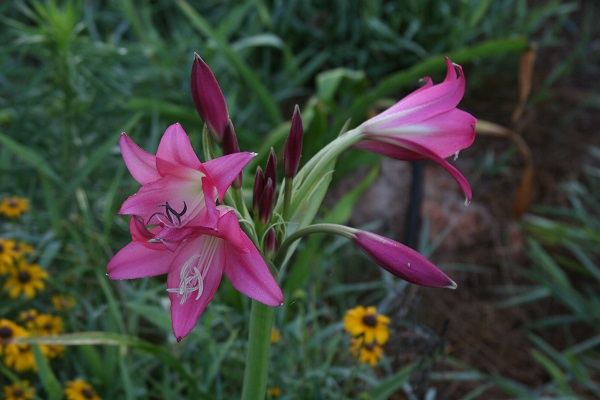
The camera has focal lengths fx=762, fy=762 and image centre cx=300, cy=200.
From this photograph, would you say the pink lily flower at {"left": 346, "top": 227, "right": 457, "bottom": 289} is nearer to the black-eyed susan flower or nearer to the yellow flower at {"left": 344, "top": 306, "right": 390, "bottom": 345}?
the yellow flower at {"left": 344, "top": 306, "right": 390, "bottom": 345}

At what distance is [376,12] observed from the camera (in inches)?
147

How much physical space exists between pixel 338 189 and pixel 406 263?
2.36 meters

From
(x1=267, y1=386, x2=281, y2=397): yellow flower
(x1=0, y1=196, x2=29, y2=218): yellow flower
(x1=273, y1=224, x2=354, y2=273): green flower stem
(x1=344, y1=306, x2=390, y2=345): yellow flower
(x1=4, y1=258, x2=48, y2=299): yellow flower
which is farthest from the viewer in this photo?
(x1=0, y1=196, x2=29, y2=218): yellow flower

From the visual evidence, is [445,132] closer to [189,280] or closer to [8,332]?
[189,280]

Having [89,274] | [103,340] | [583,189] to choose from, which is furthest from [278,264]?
[583,189]

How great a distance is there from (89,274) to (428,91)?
65.1 inches

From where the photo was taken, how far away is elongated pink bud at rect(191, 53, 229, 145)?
1120 mm

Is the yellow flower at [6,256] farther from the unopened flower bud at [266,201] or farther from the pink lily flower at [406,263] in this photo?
the pink lily flower at [406,263]

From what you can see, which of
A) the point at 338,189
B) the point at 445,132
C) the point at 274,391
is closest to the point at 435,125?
the point at 445,132

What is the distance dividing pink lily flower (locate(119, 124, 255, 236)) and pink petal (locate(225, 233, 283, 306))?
8cm

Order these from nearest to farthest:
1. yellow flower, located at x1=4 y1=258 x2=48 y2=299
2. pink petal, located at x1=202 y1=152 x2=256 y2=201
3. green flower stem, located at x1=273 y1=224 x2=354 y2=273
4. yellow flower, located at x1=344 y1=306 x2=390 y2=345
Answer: pink petal, located at x1=202 y1=152 x2=256 y2=201
green flower stem, located at x1=273 y1=224 x2=354 y2=273
yellow flower, located at x1=344 y1=306 x2=390 y2=345
yellow flower, located at x1=4 y1=258 x2=48 y2=299

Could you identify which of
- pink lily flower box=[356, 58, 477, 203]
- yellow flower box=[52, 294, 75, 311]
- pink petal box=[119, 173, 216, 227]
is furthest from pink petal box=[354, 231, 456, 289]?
yellow flower box=[52, 294, 75, 311]

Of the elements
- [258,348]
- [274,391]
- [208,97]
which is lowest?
[274,391]

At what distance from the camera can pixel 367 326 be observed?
5.89ft
